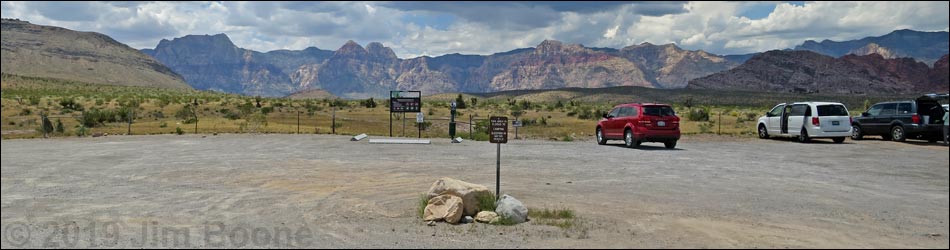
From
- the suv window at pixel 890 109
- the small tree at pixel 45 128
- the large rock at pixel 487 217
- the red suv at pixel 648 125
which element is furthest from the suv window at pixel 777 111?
the small tree at pixel 45 128

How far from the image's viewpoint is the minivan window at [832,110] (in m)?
27.6

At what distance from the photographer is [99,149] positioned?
24.2m

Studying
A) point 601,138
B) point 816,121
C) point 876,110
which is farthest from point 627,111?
point 876,110

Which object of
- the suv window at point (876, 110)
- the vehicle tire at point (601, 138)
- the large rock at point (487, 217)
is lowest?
the large rock at point (487, 217)

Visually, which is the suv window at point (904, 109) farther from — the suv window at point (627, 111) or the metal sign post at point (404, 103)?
the metal sign post at point (404, 103)

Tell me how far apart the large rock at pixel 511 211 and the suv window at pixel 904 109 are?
23.7 m

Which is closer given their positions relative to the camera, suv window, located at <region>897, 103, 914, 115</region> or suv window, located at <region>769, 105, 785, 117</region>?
suv window, located at <region>897, 103, 914, 115</region>

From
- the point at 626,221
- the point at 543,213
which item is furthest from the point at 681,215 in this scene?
the point at 543,213

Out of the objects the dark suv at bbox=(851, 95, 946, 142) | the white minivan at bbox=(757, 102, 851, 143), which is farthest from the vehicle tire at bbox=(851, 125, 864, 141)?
the white minivan at bbox=(757, 102, 851, 143)

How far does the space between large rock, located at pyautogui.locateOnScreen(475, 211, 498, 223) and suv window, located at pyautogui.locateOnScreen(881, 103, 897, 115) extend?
80.0ft

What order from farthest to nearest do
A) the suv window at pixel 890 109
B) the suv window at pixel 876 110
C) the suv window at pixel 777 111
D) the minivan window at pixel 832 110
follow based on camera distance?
the suv window at pixel 777 111
the suv window at pixel 876 110
the suv window at pixel 890 109
the minivan window at pixel 832 110

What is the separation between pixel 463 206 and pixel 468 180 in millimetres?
5242

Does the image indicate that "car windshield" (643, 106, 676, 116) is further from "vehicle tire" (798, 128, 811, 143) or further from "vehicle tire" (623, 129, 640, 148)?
"vehicle tire" (798, 128, 811, 143)

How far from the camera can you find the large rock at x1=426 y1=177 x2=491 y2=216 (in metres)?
11.1
